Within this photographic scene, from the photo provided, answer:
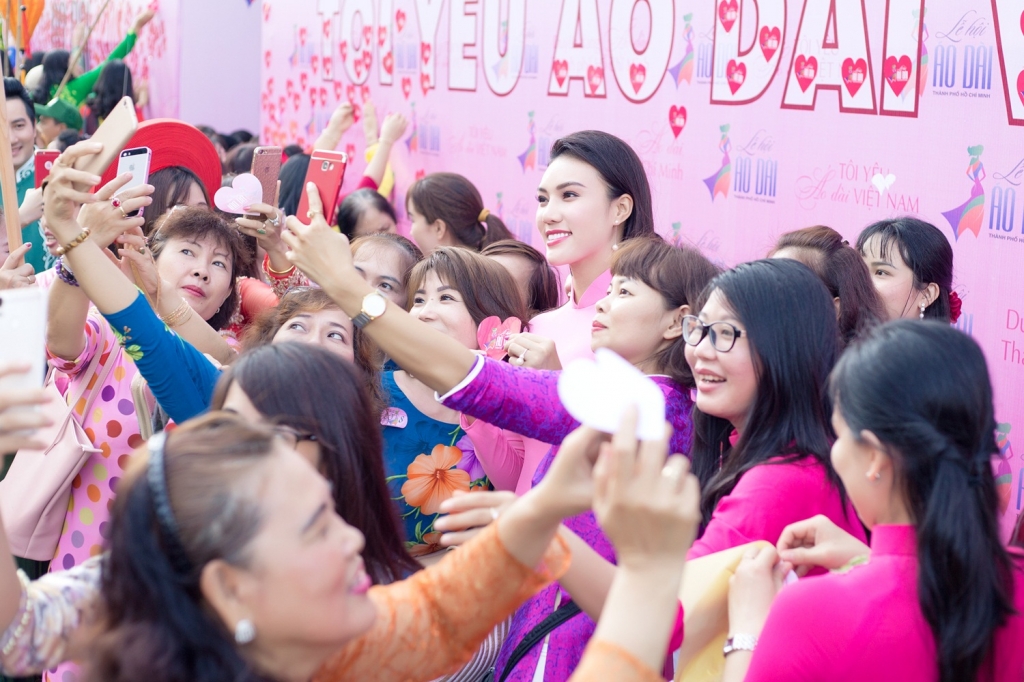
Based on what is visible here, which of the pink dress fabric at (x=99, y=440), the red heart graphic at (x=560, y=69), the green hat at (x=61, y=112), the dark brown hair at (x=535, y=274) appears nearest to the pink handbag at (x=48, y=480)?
the pink dress fabric at (x=99, y=440)

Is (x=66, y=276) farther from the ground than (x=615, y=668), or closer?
farther from the ground

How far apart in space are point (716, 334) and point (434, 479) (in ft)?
2.52

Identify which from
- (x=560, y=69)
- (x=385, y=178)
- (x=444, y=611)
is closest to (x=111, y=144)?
(x=444, y=611)

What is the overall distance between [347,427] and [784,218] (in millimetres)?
2057

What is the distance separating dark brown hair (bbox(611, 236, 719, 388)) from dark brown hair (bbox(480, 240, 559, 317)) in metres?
1.01

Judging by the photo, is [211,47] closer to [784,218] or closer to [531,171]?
[531,171]

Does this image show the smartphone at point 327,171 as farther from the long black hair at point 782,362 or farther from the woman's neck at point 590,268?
the long black hair at point 782,362

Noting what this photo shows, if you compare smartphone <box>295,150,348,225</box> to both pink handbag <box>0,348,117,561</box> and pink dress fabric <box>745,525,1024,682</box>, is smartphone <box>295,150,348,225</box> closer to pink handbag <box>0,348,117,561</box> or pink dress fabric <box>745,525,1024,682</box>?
pink handbag <box>0,348,117,561</box>

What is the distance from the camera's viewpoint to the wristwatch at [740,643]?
1.46m

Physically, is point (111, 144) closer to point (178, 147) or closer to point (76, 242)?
point (76, 242)

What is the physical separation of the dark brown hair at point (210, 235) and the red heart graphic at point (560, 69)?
180cm

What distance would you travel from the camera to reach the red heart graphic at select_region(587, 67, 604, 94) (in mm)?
4131

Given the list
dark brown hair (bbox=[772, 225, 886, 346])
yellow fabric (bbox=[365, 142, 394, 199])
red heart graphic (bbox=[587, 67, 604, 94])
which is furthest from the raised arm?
yellow fabric (bbox=[365, 142, 394, 199])

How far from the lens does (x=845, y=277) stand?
2525 millimetres
